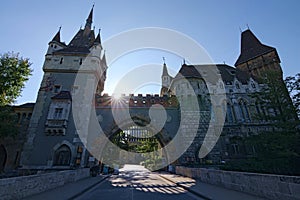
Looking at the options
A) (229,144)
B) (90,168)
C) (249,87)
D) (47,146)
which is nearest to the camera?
(90,168)

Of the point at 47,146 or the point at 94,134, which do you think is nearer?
the point at 47,146

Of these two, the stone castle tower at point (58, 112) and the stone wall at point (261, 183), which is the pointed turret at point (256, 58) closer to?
the stone wall at point (261, 183)

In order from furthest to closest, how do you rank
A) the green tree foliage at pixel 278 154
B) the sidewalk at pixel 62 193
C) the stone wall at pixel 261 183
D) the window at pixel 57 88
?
the window at pixel 57 88 < the green tree foliage at pixel 278 154 < the sidewalk at pixel 62 193 < the stone wall at pixel 261 183

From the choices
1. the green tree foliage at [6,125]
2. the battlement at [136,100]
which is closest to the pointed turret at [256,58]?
the battlement at [136,100]

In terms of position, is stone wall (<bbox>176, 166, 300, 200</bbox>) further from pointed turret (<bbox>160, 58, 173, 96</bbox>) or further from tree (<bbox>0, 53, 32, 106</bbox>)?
pointed turret (<bbox>160, 58, 173, 96</bbox>)

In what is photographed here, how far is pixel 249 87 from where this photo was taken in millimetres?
22438

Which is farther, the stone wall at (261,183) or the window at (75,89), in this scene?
the window at (75,89)

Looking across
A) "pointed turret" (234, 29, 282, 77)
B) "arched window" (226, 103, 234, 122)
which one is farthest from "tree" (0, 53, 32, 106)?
"pointed turret" (234, 29, 282, 77)

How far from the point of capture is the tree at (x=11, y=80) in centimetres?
1648

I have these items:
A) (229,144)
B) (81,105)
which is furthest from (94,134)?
(229,144)

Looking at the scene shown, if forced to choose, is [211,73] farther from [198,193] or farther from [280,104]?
[198,193]

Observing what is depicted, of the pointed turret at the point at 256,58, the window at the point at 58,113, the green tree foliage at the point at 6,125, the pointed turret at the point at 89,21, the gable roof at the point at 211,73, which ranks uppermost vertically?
the pointed turret at the point at 89,21

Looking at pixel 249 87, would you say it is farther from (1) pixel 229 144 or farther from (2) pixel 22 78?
(2) pixel 22 78

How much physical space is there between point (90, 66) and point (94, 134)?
828 cm
